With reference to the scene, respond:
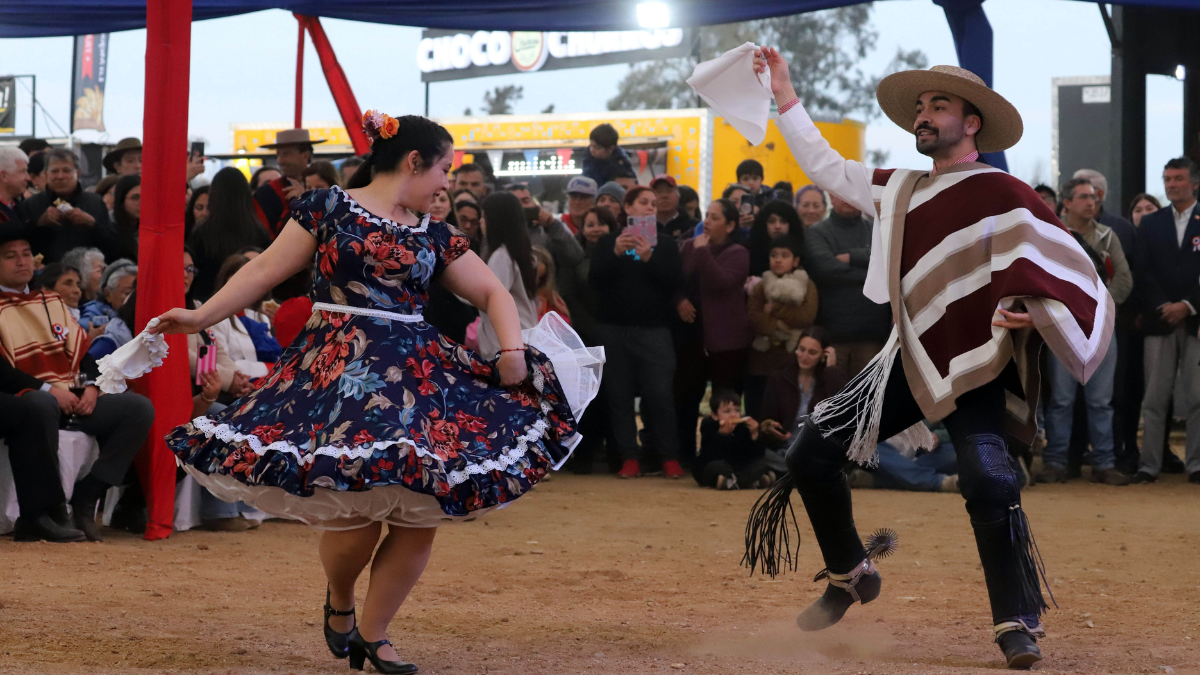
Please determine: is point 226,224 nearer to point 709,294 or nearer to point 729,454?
point 709,294

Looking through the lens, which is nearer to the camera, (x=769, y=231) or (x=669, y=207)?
(x=769, y=231)

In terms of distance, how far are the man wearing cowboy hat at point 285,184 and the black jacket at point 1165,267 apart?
6.15 m

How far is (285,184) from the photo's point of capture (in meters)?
9.22

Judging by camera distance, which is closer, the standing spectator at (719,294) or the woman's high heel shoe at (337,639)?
the woman's high heel shoe at (337,639)

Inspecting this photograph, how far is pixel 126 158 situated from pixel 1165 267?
7.70m

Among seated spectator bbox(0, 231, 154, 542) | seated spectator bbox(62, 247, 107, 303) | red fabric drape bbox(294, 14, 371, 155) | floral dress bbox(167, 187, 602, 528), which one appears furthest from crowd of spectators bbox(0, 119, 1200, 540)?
floral dress bbox(167, 187, 602, 528)

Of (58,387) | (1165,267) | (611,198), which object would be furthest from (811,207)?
(58,387)

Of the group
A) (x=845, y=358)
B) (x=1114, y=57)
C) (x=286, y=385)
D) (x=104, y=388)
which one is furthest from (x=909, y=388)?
(x=1114, y=57)

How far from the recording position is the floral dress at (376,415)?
143 inches

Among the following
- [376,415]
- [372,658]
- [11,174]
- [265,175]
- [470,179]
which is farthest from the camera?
[470,179]

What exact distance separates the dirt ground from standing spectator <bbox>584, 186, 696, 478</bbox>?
1.54 meters

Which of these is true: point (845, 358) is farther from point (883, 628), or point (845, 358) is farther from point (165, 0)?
point (165, 0)

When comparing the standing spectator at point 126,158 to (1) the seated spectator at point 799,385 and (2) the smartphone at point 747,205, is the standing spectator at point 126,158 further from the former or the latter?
(1) the seated spectator at point 799,385

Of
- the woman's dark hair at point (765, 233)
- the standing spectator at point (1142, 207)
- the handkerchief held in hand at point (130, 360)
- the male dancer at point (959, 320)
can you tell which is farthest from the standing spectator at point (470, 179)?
the handkerchief held in hand at point (130, 360)
